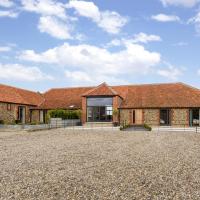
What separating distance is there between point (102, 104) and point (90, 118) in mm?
2598

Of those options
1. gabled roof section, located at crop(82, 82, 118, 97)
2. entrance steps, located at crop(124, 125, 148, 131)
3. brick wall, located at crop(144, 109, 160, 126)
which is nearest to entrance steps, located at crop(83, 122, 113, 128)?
gabled roof section, located at crop(82, 82, 118, 97)

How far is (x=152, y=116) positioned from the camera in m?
39.8

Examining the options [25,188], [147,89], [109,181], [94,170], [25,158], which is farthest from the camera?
[147,89]

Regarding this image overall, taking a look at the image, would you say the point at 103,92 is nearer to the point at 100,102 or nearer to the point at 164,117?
the point at 100,102

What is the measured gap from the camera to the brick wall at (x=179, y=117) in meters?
38.3

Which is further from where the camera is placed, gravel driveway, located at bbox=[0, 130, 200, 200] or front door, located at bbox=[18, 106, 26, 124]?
front door, located at bbox=[18, 106, 26, 124]

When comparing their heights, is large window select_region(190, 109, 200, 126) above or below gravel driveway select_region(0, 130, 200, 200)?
above

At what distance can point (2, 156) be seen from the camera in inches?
558

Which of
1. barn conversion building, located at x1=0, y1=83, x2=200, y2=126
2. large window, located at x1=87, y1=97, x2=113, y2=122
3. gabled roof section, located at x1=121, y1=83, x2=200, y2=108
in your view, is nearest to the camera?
barn conversion building, located at x1=0, y1=83, x2=200, y2=126

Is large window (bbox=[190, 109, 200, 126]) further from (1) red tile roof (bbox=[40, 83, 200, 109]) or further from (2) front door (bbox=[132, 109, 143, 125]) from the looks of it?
(2) front door (bbox=[132, 109, 143, 125])

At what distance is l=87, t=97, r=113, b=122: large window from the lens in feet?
133

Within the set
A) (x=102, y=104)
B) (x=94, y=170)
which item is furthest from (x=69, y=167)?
(x=102, y=104)

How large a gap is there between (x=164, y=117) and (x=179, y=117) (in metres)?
1.97

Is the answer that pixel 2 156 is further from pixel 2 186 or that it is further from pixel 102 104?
pixel 102 104
